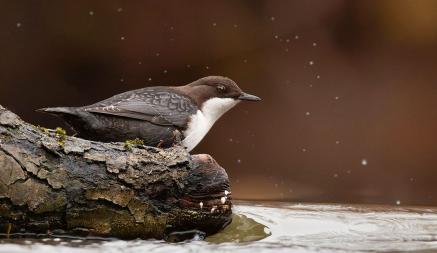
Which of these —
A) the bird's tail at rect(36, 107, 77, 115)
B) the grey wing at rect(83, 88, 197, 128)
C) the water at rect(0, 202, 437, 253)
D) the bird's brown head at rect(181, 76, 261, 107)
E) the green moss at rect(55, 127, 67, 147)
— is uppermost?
the bird's brown head at rect(181, 76, 261, 107)

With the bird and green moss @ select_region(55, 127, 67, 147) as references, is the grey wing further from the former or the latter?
green moss @ select_region(55, 127, 67, 147)

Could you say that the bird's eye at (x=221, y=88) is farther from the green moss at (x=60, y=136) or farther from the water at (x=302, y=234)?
the green moss at (x=60, y=136)

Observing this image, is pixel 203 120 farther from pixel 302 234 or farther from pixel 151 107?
pixel 302 234

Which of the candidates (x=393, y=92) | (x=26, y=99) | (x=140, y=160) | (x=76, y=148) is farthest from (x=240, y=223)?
(x=393, y=92)

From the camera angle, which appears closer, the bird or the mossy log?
the mossy log

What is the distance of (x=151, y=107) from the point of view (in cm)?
488

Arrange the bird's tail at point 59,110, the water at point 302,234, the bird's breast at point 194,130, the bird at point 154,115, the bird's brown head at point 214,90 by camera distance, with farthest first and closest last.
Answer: the bird's brown head at point 214,90 < the bird's breast at point 194,130 < the bird at point 154,115 < the bird's tail at point 59,110 < the water at point 302,234

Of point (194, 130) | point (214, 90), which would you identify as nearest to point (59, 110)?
point (194, 130)

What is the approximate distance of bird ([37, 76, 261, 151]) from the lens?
15.1 feet

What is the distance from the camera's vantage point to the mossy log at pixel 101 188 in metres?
3.10

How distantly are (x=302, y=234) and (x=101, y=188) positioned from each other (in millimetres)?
901

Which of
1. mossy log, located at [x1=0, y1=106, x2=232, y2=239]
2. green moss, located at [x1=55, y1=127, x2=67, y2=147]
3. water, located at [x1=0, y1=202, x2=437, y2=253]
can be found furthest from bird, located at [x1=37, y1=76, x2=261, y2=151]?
mossy log, located at [x1=0, y1=106, x2=232, y2=239]

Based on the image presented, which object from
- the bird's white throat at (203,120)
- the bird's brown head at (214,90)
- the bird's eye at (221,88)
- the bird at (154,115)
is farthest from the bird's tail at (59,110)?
the bird's eye at (221,88)

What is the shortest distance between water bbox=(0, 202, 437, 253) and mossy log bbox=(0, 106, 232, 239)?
85 mm
